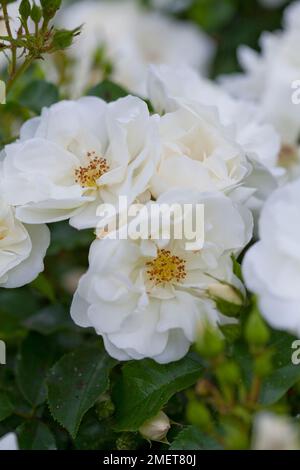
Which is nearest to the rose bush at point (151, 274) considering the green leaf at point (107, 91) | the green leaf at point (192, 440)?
the green leaf at point (192, 440)

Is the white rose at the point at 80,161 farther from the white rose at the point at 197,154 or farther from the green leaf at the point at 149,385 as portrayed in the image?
the green leaf at the point at 149,385

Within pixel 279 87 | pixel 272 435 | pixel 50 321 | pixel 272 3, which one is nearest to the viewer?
pixel 272 435

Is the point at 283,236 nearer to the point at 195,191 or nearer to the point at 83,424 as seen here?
the point at 195,191

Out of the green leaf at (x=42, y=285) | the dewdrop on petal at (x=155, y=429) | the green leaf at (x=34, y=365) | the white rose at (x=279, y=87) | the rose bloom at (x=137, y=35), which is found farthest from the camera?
the rose bloom at (x=137, y=35)

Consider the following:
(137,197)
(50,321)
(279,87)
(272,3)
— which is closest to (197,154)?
(137,197)

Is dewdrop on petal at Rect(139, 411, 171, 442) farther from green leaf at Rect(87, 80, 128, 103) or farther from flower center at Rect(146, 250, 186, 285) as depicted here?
green leaf at Rect(87, 80, 128, 103)

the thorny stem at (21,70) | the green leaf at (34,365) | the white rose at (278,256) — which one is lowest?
the green leaf at (34,365)

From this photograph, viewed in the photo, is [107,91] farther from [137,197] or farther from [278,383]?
[278,383]

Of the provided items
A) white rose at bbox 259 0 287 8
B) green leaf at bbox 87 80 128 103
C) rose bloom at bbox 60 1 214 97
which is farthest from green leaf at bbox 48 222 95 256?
white rose at bbox 259 0 287 8
